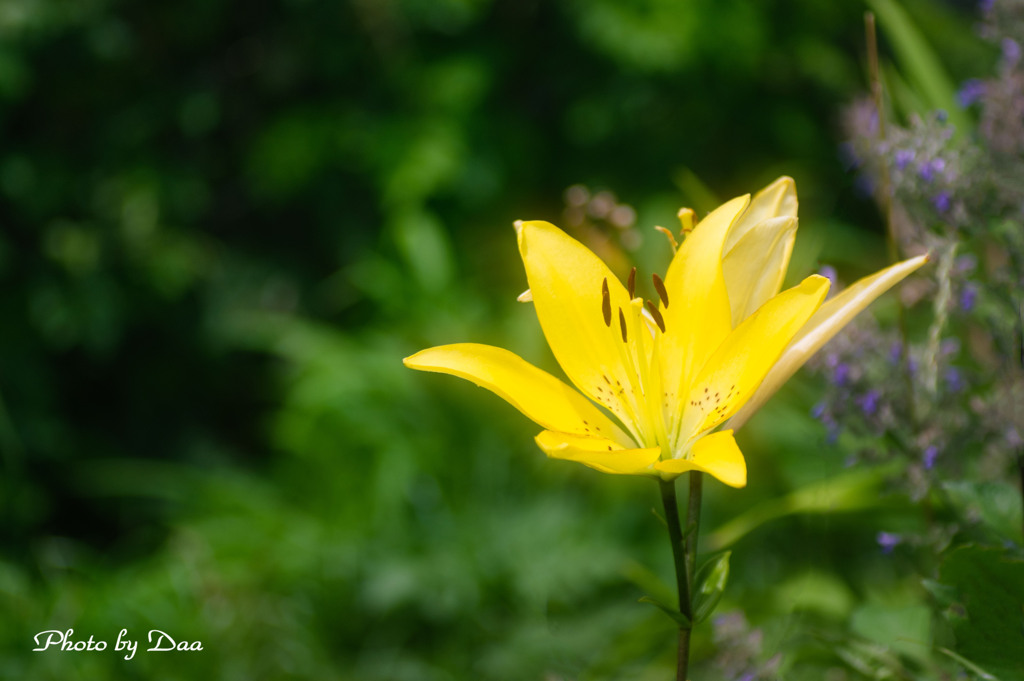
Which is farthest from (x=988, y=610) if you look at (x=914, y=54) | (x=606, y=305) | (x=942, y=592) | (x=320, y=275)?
(x=320, y=275)

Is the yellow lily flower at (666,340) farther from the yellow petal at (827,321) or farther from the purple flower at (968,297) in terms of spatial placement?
the purple flower at (968,297)

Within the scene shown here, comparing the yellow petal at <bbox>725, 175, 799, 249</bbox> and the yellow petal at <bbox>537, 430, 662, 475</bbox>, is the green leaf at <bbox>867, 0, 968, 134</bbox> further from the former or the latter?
the yellow petal at <bbox>537, 430, 662, 475</bbox>

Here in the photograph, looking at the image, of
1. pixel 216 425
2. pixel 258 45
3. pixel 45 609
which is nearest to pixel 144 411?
pixel 216 425

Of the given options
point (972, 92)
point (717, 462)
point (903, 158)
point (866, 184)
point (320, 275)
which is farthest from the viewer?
point (320, 275)

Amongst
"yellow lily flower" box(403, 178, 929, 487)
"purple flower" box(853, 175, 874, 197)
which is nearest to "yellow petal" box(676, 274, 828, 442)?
"yellow lily flower" box(403, 178, 929, 487)

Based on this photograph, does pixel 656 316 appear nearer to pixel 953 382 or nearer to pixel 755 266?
pixel 755 266

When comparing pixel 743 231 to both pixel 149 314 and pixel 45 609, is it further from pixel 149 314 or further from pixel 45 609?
pixel 149 314

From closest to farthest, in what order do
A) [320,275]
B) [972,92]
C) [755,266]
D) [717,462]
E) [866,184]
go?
[717,462] < [755,266] < [972,92] < [866,184] < [320,275]
